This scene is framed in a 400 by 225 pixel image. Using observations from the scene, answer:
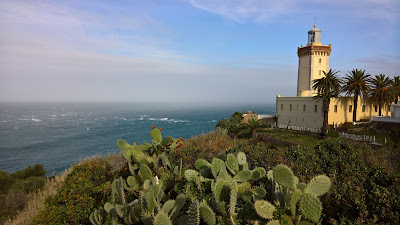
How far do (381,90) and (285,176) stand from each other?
108ft

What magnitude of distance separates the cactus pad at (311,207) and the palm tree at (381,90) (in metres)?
32.5

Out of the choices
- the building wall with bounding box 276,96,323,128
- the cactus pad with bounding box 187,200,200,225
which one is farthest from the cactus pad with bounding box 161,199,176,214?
the building wall with bounding box 276,96,323,128

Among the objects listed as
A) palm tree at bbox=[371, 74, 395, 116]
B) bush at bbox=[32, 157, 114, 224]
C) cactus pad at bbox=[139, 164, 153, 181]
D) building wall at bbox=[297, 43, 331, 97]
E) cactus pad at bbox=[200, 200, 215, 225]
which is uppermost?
building wall at bbox=[297, 43, 331, 97]

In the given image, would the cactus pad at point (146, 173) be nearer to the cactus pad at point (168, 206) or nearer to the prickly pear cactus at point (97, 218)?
the prickly pear cactus at point (97, 218)

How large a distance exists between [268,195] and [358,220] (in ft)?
4.80

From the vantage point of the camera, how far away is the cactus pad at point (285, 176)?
3799mm

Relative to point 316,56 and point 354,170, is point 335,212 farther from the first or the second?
point 316,56

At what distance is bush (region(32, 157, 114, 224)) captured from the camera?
239 inches

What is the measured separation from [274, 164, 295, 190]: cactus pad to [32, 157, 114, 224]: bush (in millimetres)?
4570

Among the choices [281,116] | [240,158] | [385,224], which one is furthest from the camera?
[281,116]

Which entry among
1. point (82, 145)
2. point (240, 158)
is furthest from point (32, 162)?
point (240, 158)

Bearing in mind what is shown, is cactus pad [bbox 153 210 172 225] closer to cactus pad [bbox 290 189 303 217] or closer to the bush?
cactus pad [bbox 290 189 303 217]

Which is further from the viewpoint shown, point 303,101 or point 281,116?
point 281,116

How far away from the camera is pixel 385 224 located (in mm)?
3895
